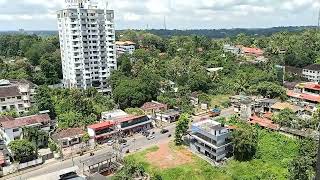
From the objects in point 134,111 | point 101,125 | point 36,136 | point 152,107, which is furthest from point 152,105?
point 36,136

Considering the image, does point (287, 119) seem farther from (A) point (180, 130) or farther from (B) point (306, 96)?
(A) point (180, 130)

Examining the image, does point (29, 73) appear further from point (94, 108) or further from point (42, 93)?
point (94, 108)

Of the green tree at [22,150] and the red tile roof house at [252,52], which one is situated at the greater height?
the red tile roof house at [252,52]

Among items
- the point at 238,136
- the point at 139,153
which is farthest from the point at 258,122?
the point at 139,153

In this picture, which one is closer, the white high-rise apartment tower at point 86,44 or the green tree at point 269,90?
the green tree at point 269,90

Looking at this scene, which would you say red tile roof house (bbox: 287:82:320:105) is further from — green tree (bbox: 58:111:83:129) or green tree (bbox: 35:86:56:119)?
green tree (bbox: 35:86:56:119)

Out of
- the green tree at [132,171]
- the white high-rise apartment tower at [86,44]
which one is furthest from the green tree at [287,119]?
the white high-rise apartment tower at [86,44]

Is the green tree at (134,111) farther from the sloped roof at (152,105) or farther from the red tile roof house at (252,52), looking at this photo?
the red tile roof house at (252,52)
